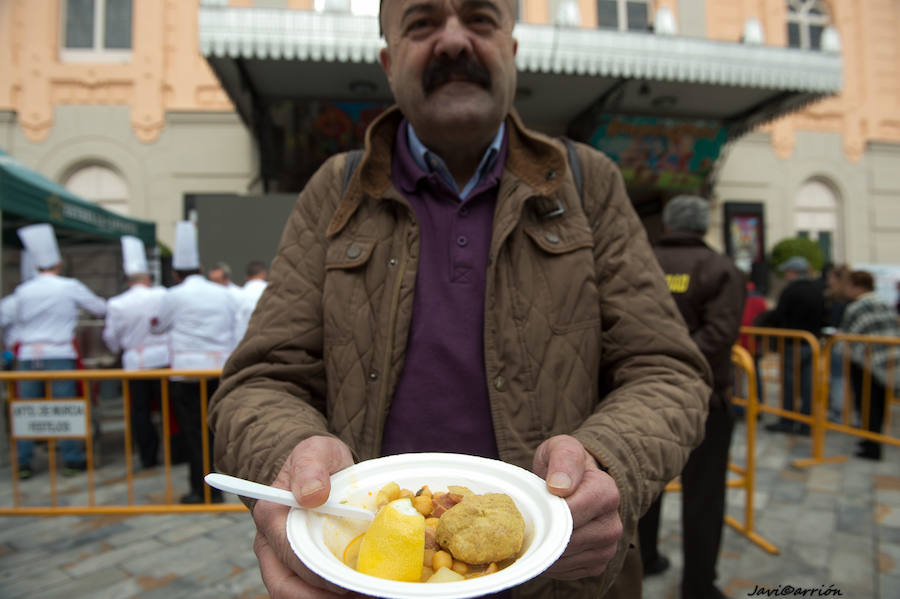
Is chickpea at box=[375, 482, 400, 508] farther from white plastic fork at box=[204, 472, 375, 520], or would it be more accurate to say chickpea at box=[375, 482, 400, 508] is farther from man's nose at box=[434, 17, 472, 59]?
man's nose at box=[434, 17, 472, 59]

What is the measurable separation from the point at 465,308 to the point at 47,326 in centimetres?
568

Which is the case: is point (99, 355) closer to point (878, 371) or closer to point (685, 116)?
point (878, 371)

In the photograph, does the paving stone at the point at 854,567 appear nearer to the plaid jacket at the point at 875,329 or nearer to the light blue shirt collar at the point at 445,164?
the plaid jacket at the point at 875,329

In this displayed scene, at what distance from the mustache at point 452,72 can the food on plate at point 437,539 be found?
0.89 m

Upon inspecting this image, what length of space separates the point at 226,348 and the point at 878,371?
6.13m

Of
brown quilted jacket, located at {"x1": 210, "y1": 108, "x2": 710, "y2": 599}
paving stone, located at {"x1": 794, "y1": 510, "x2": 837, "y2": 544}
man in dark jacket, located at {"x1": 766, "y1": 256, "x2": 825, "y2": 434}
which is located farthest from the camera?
man in dark jacket, located at {"x1": 766, "y1": 256, "x2": 825, "y2": 434}

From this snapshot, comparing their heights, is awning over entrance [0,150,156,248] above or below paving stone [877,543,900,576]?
above

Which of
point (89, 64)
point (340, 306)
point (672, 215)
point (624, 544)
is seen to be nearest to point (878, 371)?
point (672, 215)

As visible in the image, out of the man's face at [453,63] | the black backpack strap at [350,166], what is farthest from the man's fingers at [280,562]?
the man's face at [453,63]

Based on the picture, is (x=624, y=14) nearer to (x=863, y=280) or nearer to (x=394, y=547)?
(x=863, y=280)

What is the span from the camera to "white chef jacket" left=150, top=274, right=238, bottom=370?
5.02 m

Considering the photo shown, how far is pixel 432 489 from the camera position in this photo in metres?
0.96

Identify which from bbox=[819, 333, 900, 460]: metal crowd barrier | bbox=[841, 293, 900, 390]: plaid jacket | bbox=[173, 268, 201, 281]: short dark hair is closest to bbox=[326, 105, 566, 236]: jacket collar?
bbox=[173, 268, 201, 281]: short dark hair

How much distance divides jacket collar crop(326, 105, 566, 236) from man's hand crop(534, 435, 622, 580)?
2.04ft
